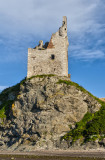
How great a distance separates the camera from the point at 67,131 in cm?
3222

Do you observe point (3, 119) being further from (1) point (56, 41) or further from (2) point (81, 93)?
(1) point (56, 41)

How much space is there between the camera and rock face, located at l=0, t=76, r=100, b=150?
31953 mm

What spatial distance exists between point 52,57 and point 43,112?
1089 cm

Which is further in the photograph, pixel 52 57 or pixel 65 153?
pixel 52 57

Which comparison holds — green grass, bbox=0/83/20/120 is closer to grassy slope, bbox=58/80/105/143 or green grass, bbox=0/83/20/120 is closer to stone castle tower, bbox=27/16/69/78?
stone castle tower, bbox=27/16/69/78

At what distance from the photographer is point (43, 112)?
33.6m

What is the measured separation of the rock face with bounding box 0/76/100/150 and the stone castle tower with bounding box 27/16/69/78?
79.1 inches

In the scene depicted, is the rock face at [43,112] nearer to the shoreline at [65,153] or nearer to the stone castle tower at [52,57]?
the stone castle tower at [52,57]

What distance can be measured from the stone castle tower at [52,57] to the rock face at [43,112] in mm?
2009

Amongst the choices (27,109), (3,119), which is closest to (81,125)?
(27,109)

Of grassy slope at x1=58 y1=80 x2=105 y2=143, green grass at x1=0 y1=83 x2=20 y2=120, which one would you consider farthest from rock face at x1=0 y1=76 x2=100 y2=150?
green grass at x1=0 y1=83 x2=20 y2=120

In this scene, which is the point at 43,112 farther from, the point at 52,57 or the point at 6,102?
the point at 52,57

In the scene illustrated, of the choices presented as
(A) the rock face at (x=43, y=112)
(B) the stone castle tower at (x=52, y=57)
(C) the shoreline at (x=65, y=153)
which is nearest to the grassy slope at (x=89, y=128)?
(A) the rock face at (x=43, y=112)

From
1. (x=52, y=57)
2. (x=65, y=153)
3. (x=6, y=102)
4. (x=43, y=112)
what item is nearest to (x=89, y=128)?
(x=65, y=153)
